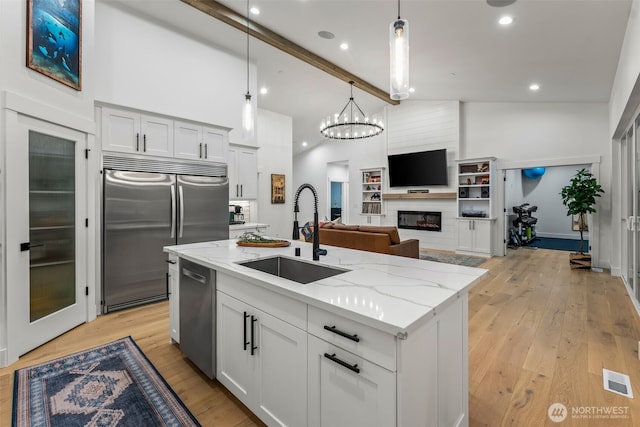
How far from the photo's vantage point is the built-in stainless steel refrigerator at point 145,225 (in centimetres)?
348

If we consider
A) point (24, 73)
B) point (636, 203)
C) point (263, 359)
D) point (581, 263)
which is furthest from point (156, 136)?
point (581, 263)

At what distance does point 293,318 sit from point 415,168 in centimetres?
726

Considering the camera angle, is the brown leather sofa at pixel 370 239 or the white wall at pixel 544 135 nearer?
the brown leather sofa at pixel 370 239

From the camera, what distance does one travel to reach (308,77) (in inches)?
254

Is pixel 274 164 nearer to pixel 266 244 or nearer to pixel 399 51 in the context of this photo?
pixel 266 244

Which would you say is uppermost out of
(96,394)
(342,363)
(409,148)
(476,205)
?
(409,148)

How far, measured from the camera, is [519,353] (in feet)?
8.35

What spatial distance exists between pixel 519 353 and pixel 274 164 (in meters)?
6.51

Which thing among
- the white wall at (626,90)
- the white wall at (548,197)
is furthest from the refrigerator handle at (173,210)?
the white wall at (548,197)

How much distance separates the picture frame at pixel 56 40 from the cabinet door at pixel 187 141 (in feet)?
3.85

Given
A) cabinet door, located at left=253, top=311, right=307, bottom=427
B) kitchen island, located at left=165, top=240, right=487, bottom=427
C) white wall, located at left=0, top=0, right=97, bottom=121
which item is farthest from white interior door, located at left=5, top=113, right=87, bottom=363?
cabinet door, located at left=253, top=311, right=307, bottom=427

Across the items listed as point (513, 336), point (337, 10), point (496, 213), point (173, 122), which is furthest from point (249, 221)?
point (496, 213)

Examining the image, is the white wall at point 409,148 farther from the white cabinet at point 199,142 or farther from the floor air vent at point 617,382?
the floor air vent at point 617,382

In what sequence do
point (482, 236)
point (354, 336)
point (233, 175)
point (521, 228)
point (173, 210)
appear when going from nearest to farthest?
point (354, 336) < point (173, 210) < point (233, 175) < point (482, 236) < point (521, 228)
